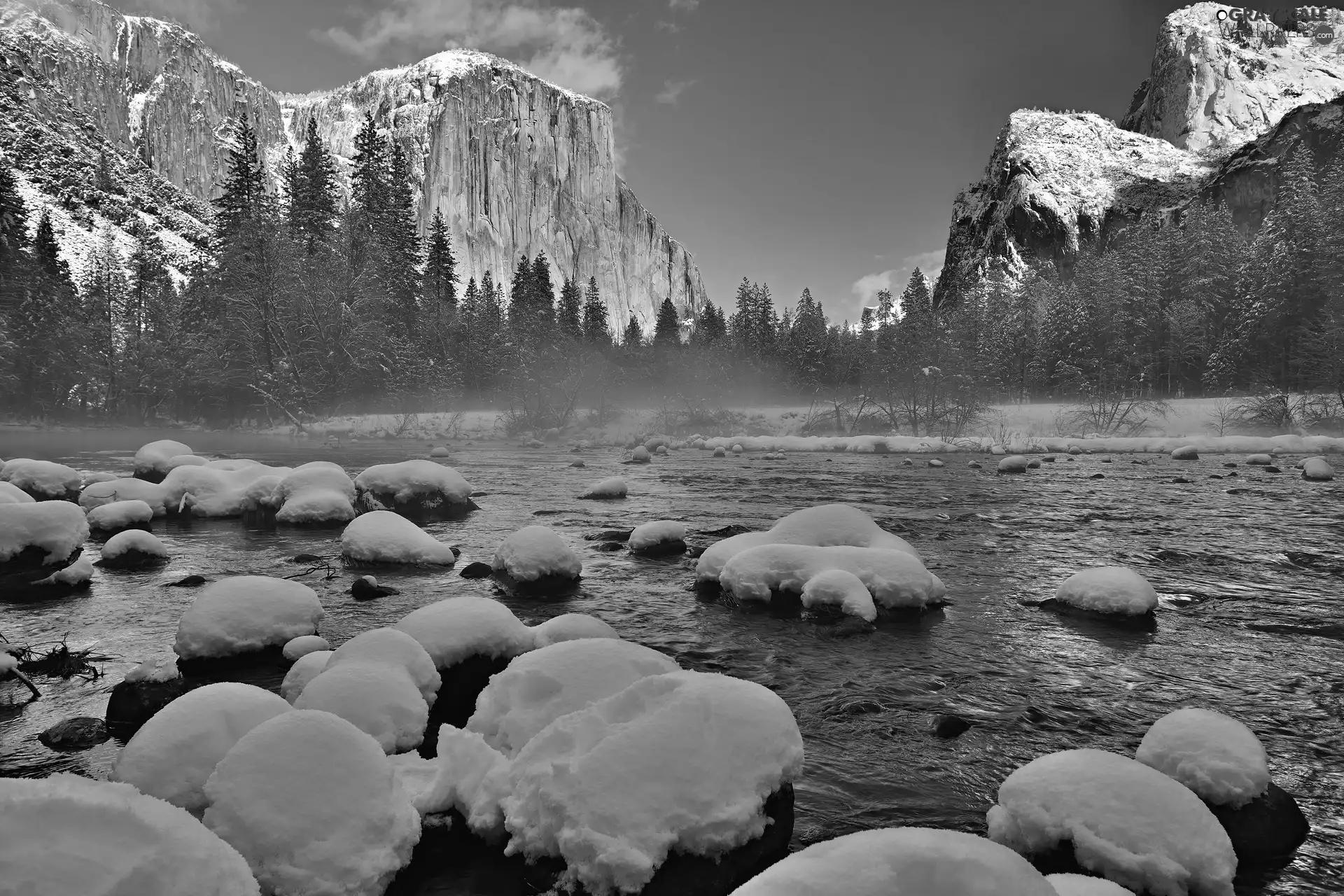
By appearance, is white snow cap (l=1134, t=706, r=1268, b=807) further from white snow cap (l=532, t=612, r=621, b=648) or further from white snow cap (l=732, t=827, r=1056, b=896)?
white snow cap (l=532, t=612, r=621, b=648)

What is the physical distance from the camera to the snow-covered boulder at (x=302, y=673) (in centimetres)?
429

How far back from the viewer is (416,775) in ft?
10.8

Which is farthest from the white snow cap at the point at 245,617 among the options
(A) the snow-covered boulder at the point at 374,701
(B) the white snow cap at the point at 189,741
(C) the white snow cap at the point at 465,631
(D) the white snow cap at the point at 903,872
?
A: (D) the white snow cap at the point at 903,872

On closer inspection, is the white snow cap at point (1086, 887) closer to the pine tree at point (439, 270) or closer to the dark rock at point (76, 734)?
the dark rock at point (76, 734)

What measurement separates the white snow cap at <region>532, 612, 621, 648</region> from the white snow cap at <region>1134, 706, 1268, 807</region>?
3.17 metres

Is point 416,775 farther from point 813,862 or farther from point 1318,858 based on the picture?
point 1318,858

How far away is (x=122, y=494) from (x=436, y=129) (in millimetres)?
148087

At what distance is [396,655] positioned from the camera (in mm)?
4066

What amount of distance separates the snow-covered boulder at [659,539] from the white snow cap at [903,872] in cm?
698

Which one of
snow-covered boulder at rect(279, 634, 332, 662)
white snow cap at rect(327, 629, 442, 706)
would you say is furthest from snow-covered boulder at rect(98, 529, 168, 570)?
white snow cap at rect(327, 629, 442, 706)

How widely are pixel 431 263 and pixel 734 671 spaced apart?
62.6m

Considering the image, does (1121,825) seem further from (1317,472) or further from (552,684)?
(1317,472)

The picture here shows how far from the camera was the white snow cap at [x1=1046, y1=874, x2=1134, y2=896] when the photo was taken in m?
2.27

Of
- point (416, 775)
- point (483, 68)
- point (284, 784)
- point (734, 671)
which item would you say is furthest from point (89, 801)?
point (483, 68)
